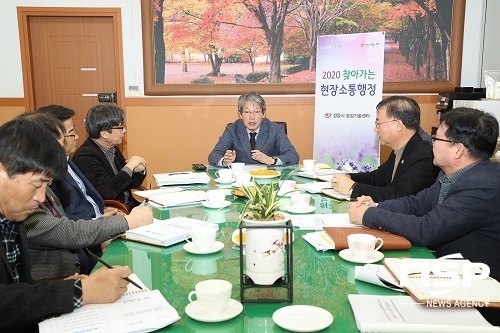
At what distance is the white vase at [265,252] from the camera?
1.24 meters

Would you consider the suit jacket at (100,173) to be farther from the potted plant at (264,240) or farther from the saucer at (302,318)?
the saucer at (302,318)

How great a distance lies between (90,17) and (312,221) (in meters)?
4.26

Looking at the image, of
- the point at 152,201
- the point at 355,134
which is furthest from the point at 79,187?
the point at 355,134

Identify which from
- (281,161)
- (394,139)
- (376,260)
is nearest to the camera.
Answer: (376,260)

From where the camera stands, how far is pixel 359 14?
16.8 feet

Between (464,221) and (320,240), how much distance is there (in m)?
0.55

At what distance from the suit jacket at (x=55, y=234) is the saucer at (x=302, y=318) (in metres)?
0.88

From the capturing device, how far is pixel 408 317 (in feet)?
3.73

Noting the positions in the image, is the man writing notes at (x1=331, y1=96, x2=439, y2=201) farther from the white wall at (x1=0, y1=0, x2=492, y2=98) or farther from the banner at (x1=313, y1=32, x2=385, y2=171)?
the white wall at (x1=0, y1=0, x2=492, y2=98)

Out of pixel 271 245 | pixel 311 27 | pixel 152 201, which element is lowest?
pixel 152 201

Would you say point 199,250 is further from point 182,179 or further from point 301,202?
point 182,179

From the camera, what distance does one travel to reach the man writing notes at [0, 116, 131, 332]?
1.19 m

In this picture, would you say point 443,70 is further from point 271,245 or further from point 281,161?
point 271,245

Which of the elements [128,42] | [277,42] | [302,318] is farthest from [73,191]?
[277,42]
